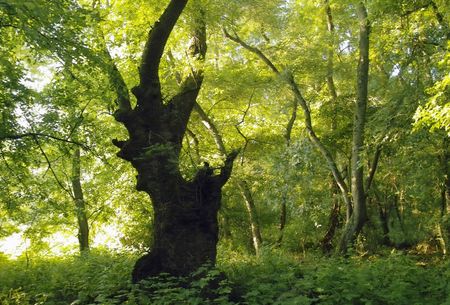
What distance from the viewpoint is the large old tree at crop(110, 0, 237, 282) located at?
812cm

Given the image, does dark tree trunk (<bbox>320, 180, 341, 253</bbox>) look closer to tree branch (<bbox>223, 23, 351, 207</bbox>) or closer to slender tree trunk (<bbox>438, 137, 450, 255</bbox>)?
slender tree trunk (<bbox>438, 137, 450, 255</bbox>)

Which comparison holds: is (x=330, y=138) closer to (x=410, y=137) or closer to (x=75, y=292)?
(x=410, y=137)

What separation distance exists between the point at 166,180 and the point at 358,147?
6128 mm

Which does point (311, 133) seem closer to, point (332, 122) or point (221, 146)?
point (332, 122)

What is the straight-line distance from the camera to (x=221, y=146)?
1641 cm

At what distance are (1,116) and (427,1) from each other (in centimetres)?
990

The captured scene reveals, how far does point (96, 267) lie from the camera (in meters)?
9.95

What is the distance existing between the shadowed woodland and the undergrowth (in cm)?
5

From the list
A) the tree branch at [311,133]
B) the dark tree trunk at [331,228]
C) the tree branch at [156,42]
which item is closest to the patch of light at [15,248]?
the tree branch at [156,42]

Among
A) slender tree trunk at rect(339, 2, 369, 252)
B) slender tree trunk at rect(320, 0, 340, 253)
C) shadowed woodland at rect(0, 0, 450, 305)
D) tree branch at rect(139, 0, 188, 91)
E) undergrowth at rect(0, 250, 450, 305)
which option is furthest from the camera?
slender tree trunk at rect(320, 0, 340, 253)

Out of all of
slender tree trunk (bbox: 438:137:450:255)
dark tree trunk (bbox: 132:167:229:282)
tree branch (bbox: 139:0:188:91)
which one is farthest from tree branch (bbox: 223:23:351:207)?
tree branch (bbox: 139:0:188:91)

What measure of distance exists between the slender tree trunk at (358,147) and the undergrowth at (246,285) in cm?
261

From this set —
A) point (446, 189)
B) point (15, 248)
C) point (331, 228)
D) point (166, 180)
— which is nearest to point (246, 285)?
point (166, 180)

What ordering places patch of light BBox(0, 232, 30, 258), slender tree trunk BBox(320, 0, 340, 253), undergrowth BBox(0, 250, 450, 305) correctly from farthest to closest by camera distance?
1. patch of light BBox(0, 232, 30, 258)
2. slender tree trunk BBox(320, 0, 340, 253)
3. undergrowth BBox(0, 250, 450, 305)
